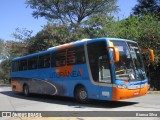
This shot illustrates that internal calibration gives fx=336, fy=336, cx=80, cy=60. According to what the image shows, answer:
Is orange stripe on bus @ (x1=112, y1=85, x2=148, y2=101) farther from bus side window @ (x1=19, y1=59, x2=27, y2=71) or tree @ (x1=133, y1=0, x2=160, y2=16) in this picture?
tree @ (x1=133, y1=0, x2=160, y2=16)

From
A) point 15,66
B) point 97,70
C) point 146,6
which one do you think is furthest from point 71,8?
point 97,70

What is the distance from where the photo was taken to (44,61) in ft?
66.2

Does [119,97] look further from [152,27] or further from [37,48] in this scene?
[37,48]

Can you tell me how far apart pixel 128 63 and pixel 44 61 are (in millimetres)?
6989

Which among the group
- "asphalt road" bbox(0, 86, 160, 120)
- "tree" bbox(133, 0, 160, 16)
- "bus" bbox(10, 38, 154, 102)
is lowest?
"asphalt road" bbox(0, 86, 160, 120)

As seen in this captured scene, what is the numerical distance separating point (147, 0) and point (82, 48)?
101 ft

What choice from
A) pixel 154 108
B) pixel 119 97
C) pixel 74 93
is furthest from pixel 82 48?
pixel 154 108

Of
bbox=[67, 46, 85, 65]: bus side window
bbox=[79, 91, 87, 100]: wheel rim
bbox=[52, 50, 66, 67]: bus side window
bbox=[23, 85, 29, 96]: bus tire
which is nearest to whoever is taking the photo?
bbox=[79, 91, 87, 100]: wheel rim

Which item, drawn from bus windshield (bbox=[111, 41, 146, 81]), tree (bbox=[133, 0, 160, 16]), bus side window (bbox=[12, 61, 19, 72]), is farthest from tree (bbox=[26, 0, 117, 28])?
bus windshield (bbox=[111, 41, 146, 81])

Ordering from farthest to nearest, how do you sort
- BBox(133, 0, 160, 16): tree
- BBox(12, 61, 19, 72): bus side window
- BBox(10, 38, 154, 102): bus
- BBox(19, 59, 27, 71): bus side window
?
BBox(133, 0, 160, 16): tree → BBox(12, 61, 19, 72): bus side window → BBox(19, 59, 27, 71): bus side window → BBox(10, 38, 154, 102): bus

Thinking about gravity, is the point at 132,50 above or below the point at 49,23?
below

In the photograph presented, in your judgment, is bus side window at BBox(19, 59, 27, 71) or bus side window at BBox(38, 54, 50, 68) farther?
bus side window at BBox(19, 59, 27, 71)

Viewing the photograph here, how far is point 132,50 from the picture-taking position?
1516 centimetres

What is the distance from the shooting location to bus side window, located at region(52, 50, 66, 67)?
58.4 ft
